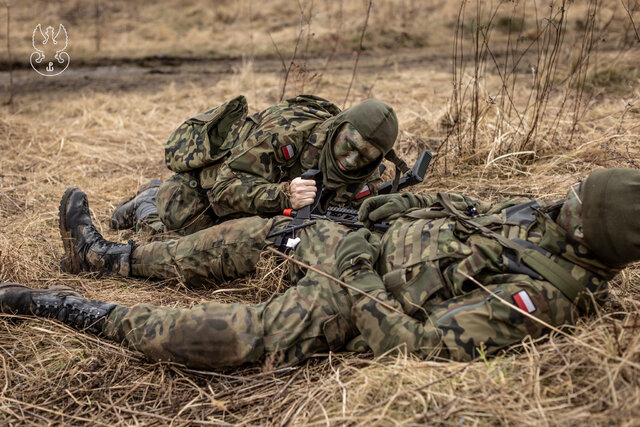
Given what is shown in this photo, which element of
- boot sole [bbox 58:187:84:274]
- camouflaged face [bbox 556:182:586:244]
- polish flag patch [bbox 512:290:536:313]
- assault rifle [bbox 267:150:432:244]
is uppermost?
camouflaged face [bbox 556:182:586:244]

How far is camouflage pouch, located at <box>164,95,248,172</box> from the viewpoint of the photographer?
144 inches

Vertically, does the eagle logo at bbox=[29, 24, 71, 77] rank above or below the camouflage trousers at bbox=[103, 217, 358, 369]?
above

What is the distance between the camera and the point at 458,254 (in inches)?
99.3

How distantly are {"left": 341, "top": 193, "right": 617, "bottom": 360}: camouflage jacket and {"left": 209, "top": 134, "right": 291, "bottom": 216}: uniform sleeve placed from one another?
0.95 meters

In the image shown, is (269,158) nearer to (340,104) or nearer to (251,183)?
(251,183)

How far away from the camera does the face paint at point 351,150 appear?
3275 mm

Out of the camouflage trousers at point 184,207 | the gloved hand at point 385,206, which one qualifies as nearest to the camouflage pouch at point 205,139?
the camouflage trousers at point 184,207

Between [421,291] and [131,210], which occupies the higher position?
[421,291]

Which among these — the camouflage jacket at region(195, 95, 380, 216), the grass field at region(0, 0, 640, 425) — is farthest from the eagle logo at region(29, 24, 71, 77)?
the camouflage jacket at region(195, 95, 380, 216)

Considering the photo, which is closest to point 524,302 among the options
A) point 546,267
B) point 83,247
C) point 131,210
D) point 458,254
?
point 546,267

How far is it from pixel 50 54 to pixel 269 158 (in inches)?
378

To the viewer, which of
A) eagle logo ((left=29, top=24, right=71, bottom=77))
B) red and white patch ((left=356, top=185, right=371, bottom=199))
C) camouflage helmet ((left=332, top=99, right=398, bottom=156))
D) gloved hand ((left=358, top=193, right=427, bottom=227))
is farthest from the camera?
eagle logo ((left=29, top=24, right=71, bottom=77))

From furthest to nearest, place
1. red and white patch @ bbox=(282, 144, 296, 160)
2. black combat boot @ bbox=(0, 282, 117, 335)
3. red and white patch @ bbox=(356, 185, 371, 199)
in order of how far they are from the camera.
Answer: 1. red and white patch @ bbox=(356, 185, 371, 199)
2. red and white patch @ bbox=(282, 144, 296, 160)
3. black combat boot @ bbox=(0, 282, 117, 335)

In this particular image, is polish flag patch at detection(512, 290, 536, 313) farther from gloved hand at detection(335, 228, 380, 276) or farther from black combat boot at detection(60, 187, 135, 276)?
black combat boot at detection(60, 187, 135, 276)
